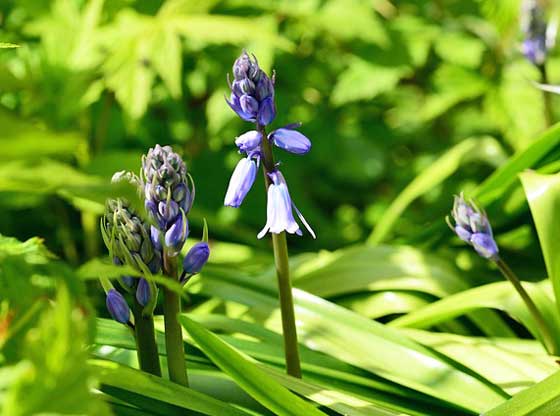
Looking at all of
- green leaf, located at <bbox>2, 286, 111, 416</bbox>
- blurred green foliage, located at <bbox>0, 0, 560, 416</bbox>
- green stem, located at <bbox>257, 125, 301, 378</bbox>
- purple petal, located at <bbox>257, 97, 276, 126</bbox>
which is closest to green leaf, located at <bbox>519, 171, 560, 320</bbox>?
blurred green foliage, located at <bbox>0, 0, 560, 416</bbox>

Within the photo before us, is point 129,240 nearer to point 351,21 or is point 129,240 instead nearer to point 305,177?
point 351,21

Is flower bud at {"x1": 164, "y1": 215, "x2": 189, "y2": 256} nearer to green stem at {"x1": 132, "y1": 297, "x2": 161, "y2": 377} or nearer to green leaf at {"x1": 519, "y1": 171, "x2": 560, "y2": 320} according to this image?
green stem at {"x1": 132, "y1": 297, "x2": 161, "y2": 377}

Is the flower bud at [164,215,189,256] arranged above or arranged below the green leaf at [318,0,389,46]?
below

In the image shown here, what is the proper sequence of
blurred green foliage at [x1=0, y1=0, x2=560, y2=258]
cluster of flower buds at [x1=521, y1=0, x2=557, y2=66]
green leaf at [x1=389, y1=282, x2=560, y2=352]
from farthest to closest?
blurred green foliage at [x1=0, y1=0, x2=560, y2=258] < cluster of flower buds at [x1=521, y1=0, x2=557, y2=66] < green leaf at [x1=389, y1=282, x2=560, y2=352]

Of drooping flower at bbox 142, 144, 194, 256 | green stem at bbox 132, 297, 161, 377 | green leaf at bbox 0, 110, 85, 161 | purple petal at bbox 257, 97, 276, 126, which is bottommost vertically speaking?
green leaf at bbox 0, 110, 85, 161

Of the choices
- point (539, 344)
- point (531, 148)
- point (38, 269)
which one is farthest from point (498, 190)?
point (38, 269)

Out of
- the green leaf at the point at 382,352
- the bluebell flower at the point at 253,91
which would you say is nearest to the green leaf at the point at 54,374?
the bluebell flower at the point at 253,91

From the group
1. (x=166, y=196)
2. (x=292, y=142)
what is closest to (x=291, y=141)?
(x=292, y=142)

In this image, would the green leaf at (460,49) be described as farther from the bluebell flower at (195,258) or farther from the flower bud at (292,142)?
the bluebell flower at (195,258)
